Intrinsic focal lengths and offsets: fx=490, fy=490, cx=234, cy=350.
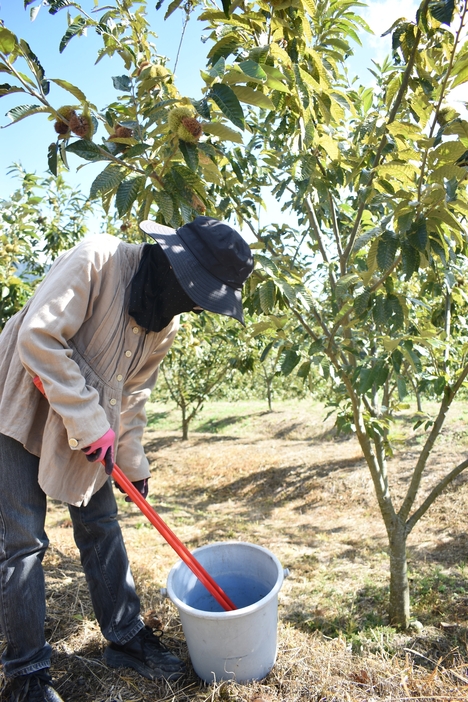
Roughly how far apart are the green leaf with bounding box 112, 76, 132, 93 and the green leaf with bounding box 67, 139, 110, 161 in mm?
221

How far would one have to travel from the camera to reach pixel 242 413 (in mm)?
10273

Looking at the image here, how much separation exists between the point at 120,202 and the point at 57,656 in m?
1.57

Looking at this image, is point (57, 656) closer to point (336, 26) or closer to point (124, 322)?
point (124, 322)

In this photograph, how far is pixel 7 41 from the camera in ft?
4.42

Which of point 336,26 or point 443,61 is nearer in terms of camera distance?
point 336,26

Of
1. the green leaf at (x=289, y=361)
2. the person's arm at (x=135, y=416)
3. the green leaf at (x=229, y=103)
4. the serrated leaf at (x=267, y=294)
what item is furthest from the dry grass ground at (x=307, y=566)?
the green leaf at (x=229, y=103)

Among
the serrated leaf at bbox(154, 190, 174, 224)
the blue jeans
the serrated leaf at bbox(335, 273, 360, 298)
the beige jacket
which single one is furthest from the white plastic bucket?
the serrated leaf at bbox(154, 190, 174, 224)

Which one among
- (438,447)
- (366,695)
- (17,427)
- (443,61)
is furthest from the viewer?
(438,447)

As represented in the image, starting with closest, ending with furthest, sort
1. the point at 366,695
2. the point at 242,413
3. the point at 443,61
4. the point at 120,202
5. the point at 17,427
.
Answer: the point at 17,427, the point at 366,695, the point at 120,202, the point at 443,61, the point at 242,413

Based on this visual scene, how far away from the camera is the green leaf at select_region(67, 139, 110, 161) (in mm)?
1549

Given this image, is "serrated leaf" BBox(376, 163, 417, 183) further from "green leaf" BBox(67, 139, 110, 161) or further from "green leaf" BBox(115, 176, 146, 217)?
"green leaf" BBox(67, 139, 110, 161)

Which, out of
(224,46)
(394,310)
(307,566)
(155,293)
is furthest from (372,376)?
(307,566)

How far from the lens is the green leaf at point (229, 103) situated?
4.24 ft

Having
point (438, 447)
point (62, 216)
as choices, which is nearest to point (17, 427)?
point (62, 216)
